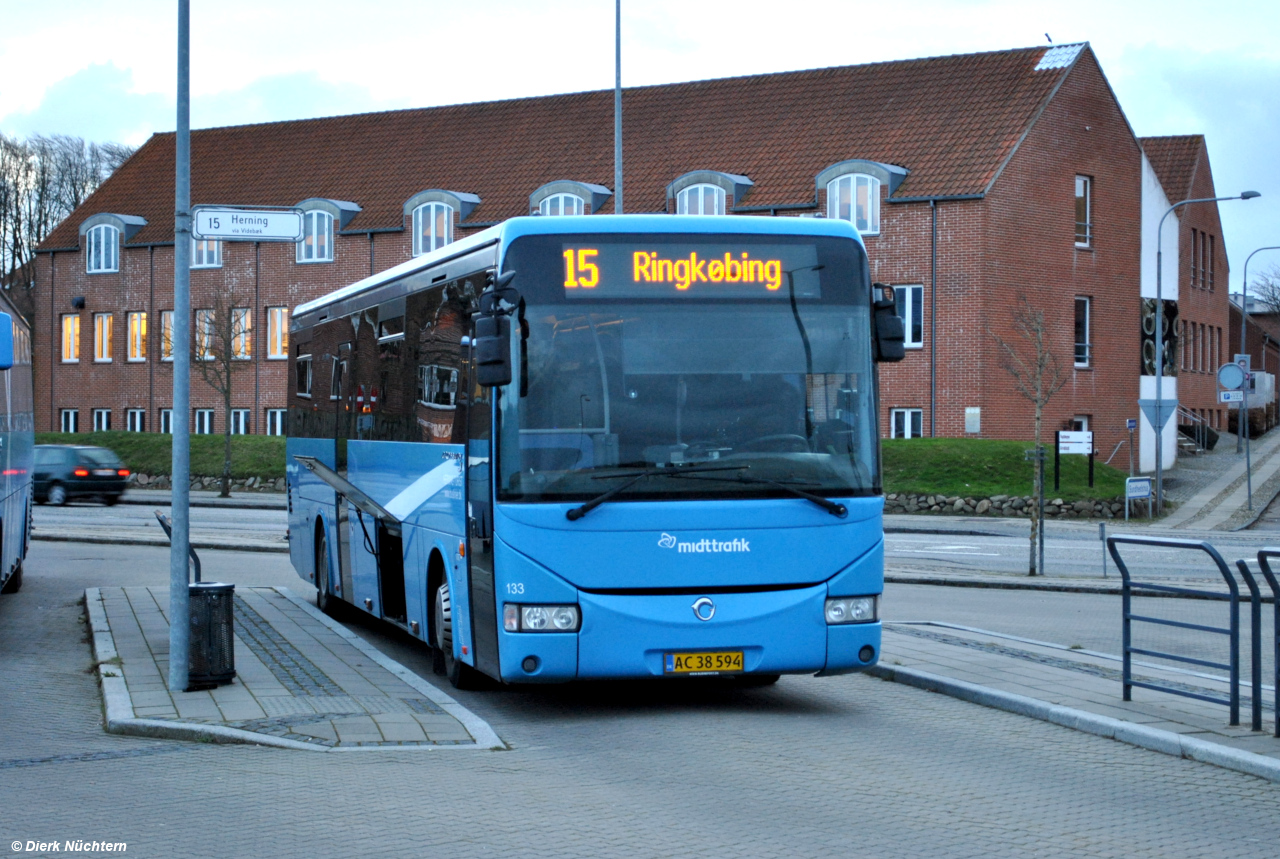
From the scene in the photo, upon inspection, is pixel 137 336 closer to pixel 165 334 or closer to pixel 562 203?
pixel 165 334

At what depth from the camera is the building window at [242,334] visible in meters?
47.7

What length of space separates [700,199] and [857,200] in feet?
17.0

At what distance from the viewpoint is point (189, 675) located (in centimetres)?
1039

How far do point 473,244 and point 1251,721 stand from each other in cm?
576

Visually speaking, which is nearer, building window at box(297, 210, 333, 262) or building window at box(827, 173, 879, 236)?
building window at box(827, 173, 879, 236)

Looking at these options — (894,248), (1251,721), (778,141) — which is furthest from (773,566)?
(778,141)

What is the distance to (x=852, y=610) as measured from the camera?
9.67m

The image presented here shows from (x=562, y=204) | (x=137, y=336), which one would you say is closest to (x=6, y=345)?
(x=562, y=204)

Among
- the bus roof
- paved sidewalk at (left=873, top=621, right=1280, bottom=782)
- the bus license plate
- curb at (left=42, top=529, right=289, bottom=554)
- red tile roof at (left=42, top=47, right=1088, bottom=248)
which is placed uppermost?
red tile roof at (left=42, top=47, right=1088, bottom=248)

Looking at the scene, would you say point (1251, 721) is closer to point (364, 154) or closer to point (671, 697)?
point (671, 697)

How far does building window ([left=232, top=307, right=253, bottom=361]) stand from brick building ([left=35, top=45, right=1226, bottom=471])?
0.39 m

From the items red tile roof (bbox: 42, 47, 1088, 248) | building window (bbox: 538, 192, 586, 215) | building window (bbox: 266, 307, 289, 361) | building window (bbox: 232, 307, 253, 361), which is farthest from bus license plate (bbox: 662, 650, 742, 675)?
building window (bbox: 266, 307, 289, 361)

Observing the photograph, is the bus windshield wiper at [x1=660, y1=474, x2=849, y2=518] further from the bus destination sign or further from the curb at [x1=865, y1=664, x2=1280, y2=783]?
the curb at [x1=865, y1=664, x2=1280, y2=783]

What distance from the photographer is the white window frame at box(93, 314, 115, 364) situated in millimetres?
58594
